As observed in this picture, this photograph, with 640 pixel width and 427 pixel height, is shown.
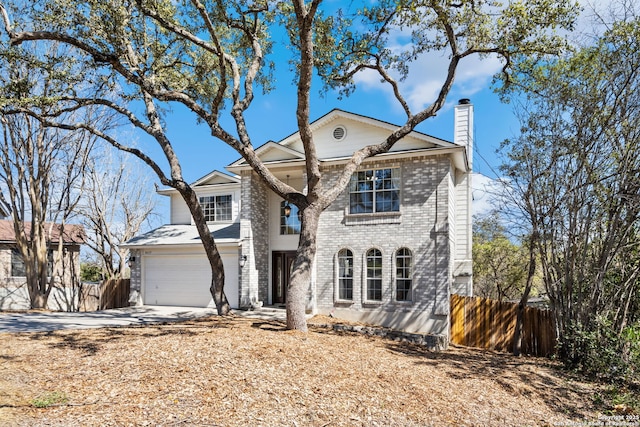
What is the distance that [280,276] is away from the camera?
15711mm

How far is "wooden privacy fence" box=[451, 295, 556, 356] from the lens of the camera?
11.1 meters

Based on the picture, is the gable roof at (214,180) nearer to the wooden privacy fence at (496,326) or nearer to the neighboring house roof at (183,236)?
the neighboring house roof at (183,236)

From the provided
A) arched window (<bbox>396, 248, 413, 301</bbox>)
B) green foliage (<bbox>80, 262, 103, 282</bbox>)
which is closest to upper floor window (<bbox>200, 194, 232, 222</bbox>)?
arched window (<bbox>396, 248, 413, 301</bbox>)

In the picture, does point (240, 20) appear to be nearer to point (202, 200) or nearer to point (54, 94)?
point (54, 94)

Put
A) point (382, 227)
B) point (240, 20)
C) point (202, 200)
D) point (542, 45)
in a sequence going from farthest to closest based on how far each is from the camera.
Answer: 1. point (202, 200)
2. point (382, 227)
3. point (240, 20)
4. point (542, 45)

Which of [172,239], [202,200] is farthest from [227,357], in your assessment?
[202,200]

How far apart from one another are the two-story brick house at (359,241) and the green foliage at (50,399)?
29.8 feet

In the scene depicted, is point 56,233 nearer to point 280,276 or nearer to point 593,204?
point 280,276

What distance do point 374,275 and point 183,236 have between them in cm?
815

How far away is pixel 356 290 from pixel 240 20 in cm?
862

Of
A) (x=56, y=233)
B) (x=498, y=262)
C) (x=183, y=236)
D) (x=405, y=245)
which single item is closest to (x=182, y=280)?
(x=183, y=236)

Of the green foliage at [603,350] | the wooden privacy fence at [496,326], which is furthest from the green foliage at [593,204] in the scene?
the wooden privacy fence at [496,326]

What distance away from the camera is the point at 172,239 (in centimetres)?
1645

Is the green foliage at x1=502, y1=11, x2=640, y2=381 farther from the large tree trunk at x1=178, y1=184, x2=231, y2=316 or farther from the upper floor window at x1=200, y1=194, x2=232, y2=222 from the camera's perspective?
the upper floor window at x1=200, y1=194, x2=232, y2=222
